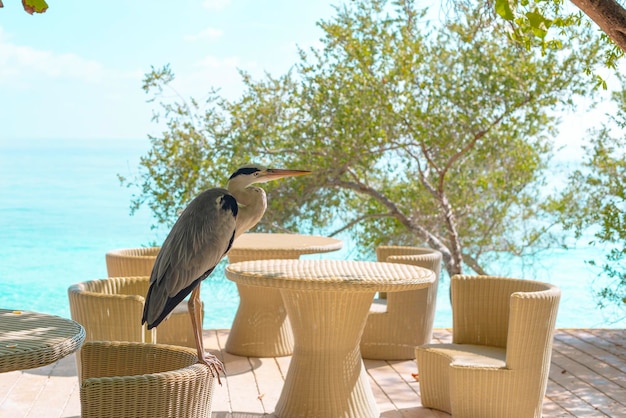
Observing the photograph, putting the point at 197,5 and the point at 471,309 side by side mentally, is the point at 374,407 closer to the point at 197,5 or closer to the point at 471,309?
the point at 471,309

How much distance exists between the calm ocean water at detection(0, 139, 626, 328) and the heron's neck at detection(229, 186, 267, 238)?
701 cm

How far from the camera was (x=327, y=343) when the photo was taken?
4098mm

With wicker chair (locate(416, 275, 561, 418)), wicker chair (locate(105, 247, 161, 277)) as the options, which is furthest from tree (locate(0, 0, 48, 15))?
wicker chair (locate(105, 247, 161, 277))

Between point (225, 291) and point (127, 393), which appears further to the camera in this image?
point (225, 291)

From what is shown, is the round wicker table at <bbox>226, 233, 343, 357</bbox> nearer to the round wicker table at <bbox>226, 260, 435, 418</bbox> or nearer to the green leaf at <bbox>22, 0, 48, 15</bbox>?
the round wicker table at <bbox>226, 260, 435, 418</bbox>

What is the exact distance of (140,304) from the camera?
3.80 metres

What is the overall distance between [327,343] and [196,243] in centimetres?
104

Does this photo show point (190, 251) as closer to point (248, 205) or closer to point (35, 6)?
point (248, 205)

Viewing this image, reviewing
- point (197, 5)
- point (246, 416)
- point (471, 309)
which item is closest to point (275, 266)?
point (246, 416)

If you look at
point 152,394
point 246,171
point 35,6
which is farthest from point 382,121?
point 35,6

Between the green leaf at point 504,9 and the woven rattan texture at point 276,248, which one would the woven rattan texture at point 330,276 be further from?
the green leaf at point 504,9

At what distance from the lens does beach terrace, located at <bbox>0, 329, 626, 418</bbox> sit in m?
4.32

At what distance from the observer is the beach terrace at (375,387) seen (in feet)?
14.2

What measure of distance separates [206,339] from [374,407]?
6.79 ft
